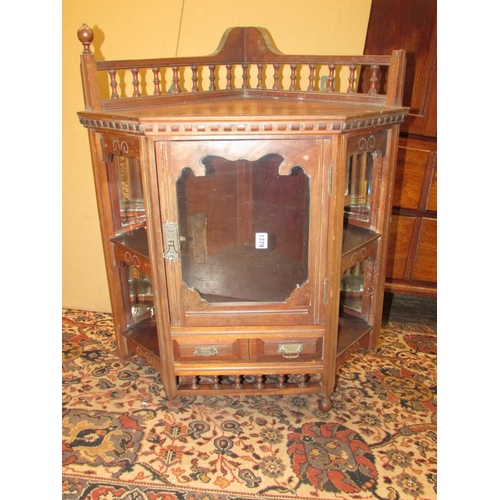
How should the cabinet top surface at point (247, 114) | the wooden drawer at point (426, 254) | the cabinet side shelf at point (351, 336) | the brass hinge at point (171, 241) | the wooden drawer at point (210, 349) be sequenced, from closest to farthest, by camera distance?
the cabinet top surface at point (247, 114) < the brass hinge at point (171, 241) < the wooden drawer at point (210, 349) < the cabinet side shelf at point (351, 336) < the wooden drawer at point (426, 254)

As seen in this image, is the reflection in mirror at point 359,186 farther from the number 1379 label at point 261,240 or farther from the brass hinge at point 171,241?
the brass hinge at point 171,241

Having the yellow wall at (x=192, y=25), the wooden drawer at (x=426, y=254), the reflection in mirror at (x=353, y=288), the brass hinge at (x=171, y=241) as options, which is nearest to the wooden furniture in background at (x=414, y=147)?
the wooden drawer at (x=426, y=254)

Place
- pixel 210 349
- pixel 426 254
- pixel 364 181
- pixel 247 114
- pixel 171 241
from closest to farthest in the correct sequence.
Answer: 1. pixel 247 114
2. pixel 171 241
3. pixel 210 349
4. pixel 364 181
5. pixel 426 254

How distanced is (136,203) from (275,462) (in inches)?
36.2

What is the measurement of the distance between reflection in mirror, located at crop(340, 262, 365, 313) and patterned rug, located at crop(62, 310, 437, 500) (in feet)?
0.79

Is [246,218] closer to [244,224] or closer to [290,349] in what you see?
[244,224]

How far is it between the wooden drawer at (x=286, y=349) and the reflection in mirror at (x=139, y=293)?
0.48 m

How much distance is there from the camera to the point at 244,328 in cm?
143

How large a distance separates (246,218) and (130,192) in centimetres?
41

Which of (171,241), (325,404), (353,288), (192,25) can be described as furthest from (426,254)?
(192,25)

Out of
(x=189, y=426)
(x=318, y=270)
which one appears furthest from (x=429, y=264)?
(x=189, y=426)

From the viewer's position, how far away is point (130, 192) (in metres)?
1.58

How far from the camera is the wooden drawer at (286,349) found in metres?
1.45

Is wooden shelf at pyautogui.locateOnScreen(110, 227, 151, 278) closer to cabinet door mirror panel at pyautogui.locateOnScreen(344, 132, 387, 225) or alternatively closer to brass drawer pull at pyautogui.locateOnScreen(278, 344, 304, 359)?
brass drawer pull at pyautogui.locateOnScreen(278, 344, 304, 359)
